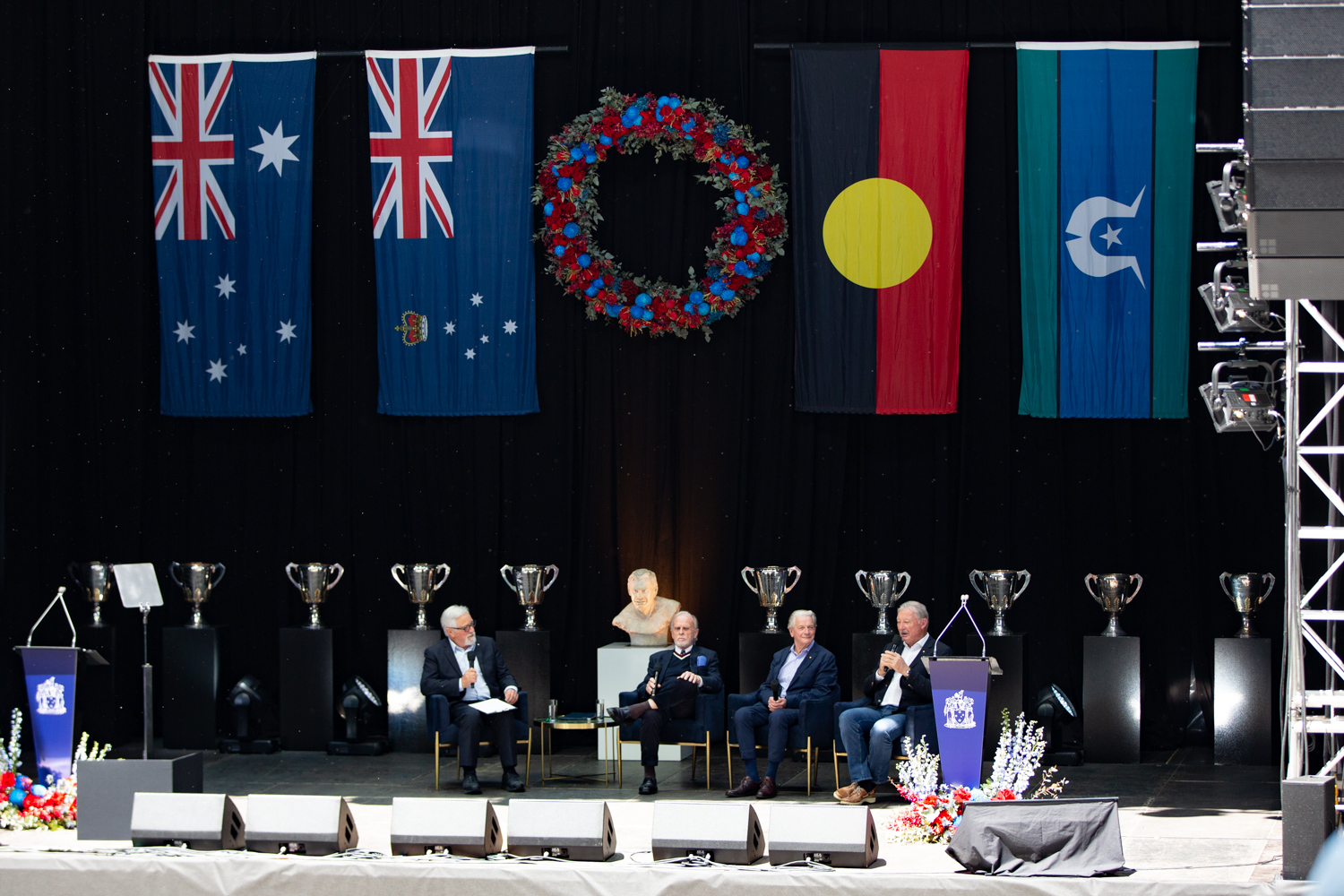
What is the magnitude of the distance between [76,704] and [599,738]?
9.36 feet

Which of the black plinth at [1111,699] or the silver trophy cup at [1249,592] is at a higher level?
the silver trophy cup at [1249,592]

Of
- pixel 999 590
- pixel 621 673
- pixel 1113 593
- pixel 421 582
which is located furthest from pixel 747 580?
pixel 1113 593

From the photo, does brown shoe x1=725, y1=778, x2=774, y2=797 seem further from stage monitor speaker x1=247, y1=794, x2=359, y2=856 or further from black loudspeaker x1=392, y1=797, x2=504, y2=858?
stage monitor speaker x1=247, y1=794, x2=359, y2=856

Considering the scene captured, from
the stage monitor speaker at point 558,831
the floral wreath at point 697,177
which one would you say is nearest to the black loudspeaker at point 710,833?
the stage monitor speaker at point 558,831

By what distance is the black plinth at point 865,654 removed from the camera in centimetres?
859

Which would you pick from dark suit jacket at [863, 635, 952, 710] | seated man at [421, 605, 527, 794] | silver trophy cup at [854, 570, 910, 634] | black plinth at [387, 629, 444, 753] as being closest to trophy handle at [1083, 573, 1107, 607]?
silver trophy cup at [854, 570, 910, 634]

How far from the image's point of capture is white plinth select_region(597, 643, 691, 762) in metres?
8.78

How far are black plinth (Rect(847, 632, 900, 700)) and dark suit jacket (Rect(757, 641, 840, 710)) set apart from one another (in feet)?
1.98

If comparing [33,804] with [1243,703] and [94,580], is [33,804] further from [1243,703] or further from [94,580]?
[1243,703]

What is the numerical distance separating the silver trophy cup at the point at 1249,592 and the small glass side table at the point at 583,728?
3.40 m

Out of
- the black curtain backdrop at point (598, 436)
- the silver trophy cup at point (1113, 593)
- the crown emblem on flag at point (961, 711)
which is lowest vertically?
the crown emblem on flag at point (961, 711)

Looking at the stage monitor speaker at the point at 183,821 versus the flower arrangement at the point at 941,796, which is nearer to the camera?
the stage monitor speaker at the point at 183,821

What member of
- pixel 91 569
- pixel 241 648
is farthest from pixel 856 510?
pixel 91 569

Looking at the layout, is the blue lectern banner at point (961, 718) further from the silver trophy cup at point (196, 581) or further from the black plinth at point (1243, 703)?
the silver trophy cup at point (196, 581)
